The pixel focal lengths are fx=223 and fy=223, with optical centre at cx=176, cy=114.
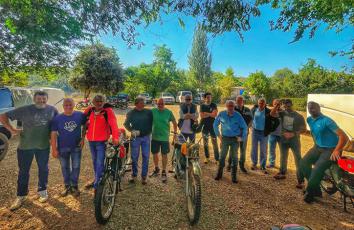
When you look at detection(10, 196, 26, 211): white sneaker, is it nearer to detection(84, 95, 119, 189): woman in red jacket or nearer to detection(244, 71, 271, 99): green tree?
detection(84, 95, 119, 189): woman in red jacket

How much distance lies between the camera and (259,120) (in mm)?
6133

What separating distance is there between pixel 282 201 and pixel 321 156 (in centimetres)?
116

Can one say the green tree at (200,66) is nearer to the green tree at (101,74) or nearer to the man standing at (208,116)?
the green tree at (101,74)

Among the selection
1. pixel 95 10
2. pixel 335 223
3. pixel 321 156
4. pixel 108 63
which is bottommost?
pixel 335 223

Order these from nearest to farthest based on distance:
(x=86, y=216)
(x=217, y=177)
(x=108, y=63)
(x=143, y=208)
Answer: (x=86, y=216) < (x=143, y=208) < (x=217, y=177) < (x=108, y=63)

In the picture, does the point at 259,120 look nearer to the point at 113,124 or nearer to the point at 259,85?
the point at 113,124

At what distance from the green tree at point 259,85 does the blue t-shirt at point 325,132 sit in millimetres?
33598

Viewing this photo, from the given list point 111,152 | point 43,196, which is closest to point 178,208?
point 111,152

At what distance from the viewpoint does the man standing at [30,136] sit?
156 inches

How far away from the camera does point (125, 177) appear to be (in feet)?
18.0

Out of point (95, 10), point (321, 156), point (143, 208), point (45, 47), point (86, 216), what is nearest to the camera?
point (95, 10)

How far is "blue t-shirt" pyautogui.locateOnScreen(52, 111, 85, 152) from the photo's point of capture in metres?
4.20

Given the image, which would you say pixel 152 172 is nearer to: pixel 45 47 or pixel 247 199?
pixel 247 199

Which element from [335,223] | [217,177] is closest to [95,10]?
[217,177]
